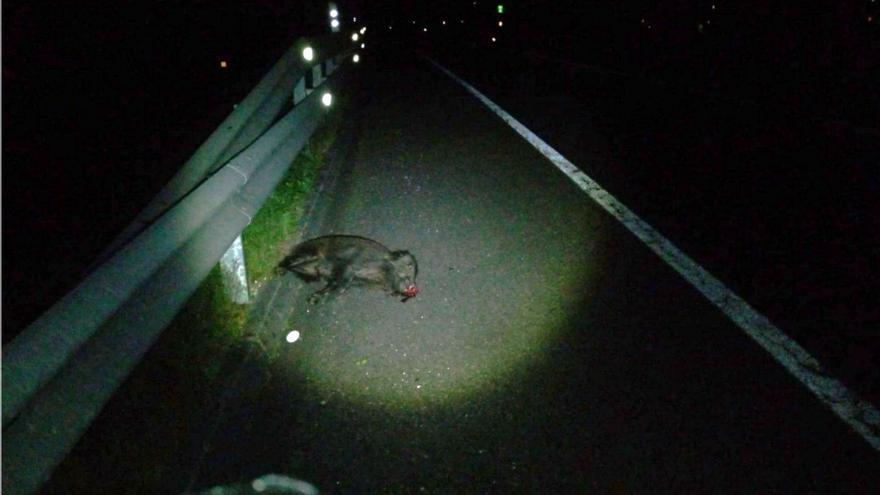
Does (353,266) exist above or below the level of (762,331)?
above

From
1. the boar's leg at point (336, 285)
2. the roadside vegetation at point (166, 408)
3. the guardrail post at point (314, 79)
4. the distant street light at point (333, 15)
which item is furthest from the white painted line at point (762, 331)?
the distant street light at point (333, 15)

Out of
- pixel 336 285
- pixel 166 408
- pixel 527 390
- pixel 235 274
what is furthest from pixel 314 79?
pixel 527 390

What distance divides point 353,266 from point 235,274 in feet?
2.75

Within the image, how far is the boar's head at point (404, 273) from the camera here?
12.7ft

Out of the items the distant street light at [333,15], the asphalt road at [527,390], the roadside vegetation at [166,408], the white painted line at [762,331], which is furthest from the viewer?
the distant street light at [333,15]

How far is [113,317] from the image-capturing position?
5.97ft

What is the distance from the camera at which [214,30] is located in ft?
32.0

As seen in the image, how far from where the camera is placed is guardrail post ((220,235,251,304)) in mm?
3324

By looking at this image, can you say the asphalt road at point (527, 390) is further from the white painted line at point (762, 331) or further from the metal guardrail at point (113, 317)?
the metal guardrail at point (113, 317)

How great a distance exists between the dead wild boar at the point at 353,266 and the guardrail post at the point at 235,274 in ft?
1.65

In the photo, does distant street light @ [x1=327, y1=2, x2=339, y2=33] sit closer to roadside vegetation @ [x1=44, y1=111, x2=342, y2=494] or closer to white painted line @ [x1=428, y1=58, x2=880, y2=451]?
white painted line @ [x1=428, y1=58, x2=880, y2=451]

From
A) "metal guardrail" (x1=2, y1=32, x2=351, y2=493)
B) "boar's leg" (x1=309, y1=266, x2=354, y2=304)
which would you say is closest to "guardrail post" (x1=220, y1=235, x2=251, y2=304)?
"metal guardrail" (x1=2, y1=32, x2=351, y2=493)

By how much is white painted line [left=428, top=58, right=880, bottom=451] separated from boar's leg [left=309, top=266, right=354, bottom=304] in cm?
238

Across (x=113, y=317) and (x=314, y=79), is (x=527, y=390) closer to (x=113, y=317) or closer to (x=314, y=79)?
(x=113, y=317)
